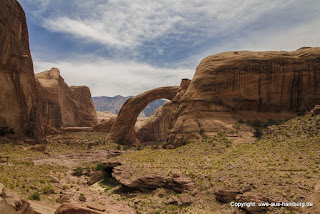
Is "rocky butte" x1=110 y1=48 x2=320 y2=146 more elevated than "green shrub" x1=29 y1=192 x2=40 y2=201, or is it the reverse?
"rocky butte" x1=110 y1=48 x2=320 y2=146

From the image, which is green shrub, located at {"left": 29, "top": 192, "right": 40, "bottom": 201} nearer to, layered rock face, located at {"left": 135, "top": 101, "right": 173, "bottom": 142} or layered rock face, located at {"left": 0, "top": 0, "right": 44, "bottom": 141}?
layered rock face, located at {"left": 0, "top": 0, "right": 44, "bottom": 141}

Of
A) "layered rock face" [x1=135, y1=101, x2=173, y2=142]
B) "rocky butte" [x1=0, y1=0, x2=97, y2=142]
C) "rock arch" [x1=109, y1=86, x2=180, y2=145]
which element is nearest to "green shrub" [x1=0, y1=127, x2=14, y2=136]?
"rocky butte" [x1=0, y1=0, x2=97, y2=142]

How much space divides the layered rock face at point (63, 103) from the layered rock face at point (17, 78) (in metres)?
12.4

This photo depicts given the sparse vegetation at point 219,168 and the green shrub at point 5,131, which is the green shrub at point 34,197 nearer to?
the sparse vegetation at point 219,168

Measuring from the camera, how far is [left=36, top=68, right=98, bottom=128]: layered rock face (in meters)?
53.5

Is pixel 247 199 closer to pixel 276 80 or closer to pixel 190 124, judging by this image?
pixel 190 124

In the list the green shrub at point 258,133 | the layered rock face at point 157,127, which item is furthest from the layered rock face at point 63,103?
the green shrub at point 258,133

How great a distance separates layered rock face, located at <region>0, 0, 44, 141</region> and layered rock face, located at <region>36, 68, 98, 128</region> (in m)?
12.4

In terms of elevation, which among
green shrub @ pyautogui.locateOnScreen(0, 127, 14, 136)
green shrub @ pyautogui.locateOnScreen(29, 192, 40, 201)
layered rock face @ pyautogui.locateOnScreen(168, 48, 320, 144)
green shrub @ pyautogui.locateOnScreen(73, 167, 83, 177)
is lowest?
green shrub @ pyautogui.locateOnScreen(73, 167, 83, 177)

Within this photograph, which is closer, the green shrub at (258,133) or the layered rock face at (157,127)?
the green shrub at (258,133)

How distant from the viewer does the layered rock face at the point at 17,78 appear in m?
29.0

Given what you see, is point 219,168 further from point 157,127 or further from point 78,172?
point 157,127

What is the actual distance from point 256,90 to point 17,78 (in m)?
30.0

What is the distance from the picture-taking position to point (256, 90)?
27922 millimetres
